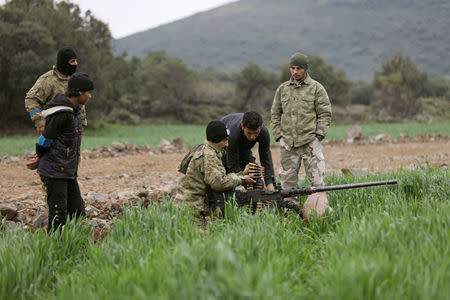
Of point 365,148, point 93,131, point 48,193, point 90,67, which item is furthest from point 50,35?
point 48,193

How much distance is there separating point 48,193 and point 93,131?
3164 cm

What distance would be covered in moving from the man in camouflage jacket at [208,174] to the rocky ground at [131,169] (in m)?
1.08

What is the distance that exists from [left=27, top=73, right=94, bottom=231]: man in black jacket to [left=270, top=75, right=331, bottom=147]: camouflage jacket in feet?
9.36

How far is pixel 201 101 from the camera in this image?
2403 inches

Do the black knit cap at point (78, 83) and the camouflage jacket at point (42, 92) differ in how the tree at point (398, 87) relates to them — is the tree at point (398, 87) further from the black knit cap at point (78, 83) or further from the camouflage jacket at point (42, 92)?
the black knit cap at point (78, 83)

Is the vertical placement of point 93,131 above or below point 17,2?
below

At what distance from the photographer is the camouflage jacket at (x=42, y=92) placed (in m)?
5.14

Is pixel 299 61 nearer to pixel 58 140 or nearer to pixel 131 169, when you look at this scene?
pixel 58 140

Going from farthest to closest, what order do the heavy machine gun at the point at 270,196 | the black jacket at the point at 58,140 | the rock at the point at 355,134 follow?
the rock at the point at 355,134 → the heavy machine gun at the point at 270,196 → the black jacket at the point at 58,140

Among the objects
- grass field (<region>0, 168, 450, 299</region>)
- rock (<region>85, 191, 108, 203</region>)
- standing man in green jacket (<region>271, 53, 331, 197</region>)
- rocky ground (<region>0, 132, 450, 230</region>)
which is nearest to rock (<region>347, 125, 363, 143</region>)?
rocky ground (<region>0, 132, 450, 230</region>)

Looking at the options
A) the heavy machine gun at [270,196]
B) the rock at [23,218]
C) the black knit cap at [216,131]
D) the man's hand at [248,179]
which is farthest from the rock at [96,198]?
the man's hand at [248,179]

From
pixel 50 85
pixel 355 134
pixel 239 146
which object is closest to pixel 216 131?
pixel 239 146

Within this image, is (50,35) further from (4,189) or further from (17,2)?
(4,189)

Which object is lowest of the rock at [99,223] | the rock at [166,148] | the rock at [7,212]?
the rock at [166,148]
